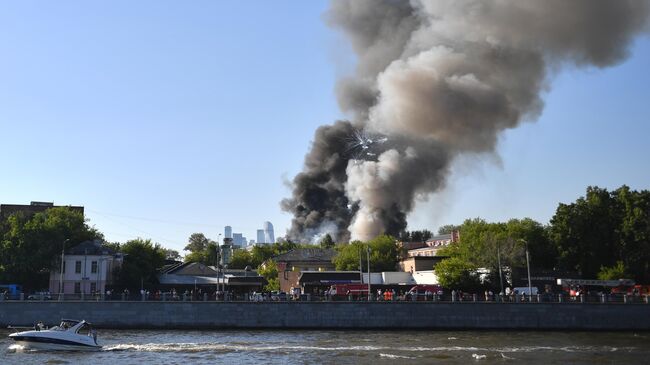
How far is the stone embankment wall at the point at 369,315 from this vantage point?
191 ft

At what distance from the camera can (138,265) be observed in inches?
3201

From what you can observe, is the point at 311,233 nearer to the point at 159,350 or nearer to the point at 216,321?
the point at 216,321

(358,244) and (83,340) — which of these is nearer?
(83,340)

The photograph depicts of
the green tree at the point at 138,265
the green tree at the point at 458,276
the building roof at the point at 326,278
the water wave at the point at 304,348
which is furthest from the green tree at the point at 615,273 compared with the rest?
the green tree at the point at 138,265

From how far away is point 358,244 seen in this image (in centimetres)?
9788

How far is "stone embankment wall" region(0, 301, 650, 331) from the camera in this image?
58250 mm

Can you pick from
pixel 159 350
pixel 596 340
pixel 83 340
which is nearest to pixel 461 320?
pixel 596 340

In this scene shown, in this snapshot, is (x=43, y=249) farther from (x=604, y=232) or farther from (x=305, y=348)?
(x=604, y=232)

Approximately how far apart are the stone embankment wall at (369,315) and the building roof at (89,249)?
63.7ft

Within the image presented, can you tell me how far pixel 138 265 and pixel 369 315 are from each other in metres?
34.9

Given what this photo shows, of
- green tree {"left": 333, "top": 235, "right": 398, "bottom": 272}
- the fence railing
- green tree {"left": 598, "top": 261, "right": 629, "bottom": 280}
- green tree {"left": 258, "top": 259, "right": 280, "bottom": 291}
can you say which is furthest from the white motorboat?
green tree {"left": 598, "top": 261, "right": 629, "bottom": 280}

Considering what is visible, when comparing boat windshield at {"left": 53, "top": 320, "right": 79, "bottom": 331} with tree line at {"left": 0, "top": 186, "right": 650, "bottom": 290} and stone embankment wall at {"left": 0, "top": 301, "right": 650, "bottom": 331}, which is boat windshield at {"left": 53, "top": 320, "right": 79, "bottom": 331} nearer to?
stone embankment wall at {"left": 0, "top": 301, "right": 650, "bottom": 331}

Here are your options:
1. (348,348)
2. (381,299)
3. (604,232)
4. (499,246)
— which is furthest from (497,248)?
(348,348)

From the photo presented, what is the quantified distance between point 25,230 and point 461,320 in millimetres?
46068
